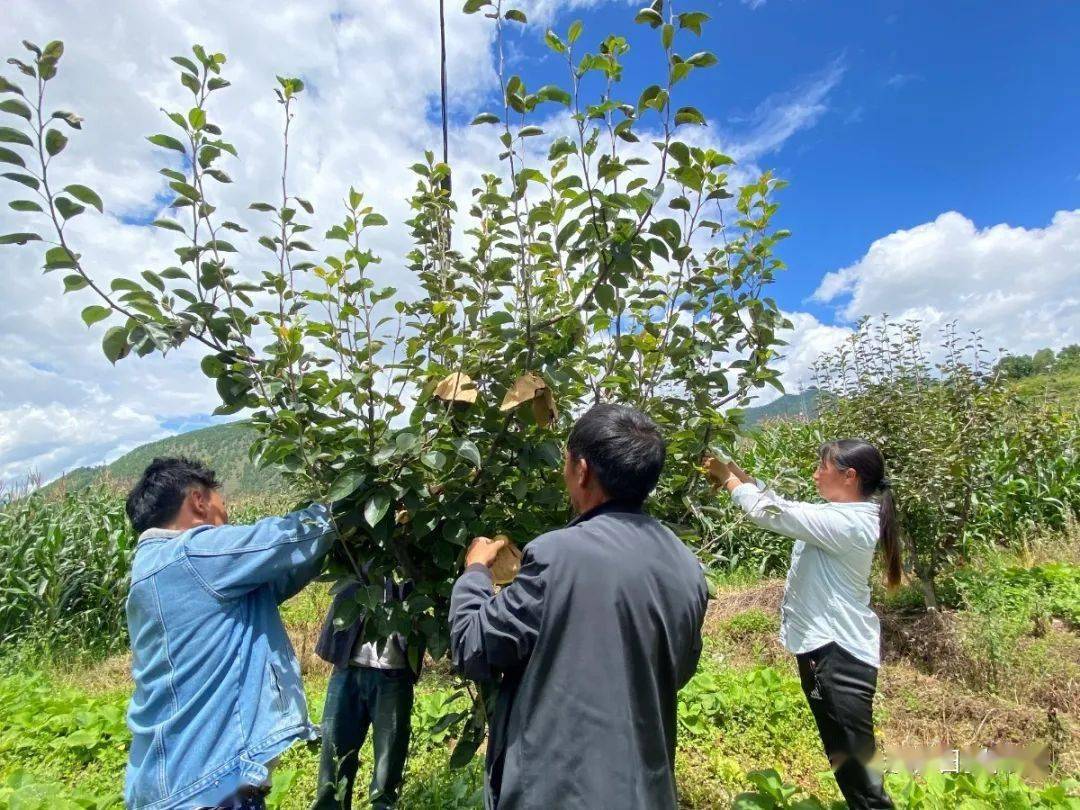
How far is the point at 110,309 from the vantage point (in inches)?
62.5

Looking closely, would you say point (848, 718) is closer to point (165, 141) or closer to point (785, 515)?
point (785, 515)

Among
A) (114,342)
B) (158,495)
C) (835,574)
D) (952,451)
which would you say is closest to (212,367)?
(114,342)

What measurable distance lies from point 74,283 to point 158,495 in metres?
0.68

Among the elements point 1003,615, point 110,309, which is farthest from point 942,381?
point 110,309

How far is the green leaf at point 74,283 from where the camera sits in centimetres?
152

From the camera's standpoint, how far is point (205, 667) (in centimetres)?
172

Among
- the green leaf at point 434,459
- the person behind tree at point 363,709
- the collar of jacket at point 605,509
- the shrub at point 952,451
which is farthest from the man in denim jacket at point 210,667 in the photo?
the shrub at point 952,451

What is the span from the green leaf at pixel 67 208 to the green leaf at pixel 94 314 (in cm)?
22

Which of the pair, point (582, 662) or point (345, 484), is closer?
point (582, 662)

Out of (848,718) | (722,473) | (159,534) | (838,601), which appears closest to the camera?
(159,534)

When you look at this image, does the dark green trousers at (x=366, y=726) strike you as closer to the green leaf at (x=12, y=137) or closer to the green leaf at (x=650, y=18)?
the green leaf at (x=12, y=137)

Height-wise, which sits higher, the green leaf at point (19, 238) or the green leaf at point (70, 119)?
the green leaf at point (70, 119)

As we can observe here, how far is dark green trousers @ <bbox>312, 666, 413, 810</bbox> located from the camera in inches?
95.9

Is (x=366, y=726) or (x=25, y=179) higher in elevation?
(x=25, y=179)
